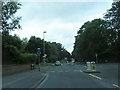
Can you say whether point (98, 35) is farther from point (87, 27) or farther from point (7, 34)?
point (7, 34)

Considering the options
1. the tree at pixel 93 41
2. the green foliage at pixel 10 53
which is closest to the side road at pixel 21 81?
the green foliage at pixel 10 53

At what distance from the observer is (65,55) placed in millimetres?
169875

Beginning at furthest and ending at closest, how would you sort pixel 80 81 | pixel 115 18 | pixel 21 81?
pixel 115 18 → pixel 80 81 → pixel 21 81

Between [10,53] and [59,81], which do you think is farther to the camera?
[10,53]

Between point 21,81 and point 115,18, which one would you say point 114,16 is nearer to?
point 115,18

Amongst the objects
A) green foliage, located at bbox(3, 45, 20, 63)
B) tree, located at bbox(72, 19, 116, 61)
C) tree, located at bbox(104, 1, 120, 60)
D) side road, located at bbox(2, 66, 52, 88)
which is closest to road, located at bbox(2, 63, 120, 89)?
side road, located at bbox(2, 66, 52, 88)

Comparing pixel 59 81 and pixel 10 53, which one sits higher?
pixel 10 53

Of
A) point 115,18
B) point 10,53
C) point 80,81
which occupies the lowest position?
point 80,81

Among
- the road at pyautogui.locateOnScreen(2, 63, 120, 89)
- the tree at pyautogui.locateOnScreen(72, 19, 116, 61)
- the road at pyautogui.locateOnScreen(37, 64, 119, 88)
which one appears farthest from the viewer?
the tree at pyautogui.locateOnScreen(72, 19, 116, 61)

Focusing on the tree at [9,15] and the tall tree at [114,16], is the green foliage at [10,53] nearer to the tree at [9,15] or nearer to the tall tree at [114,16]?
the tree at [9,15]

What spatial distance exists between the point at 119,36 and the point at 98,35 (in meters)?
46.2

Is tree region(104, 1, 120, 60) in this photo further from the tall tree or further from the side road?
the side road

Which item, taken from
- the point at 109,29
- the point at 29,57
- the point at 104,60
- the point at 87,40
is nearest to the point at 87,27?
the point at 87,40

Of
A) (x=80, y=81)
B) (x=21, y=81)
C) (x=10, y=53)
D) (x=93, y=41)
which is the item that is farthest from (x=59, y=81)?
(x=93, y=41)
